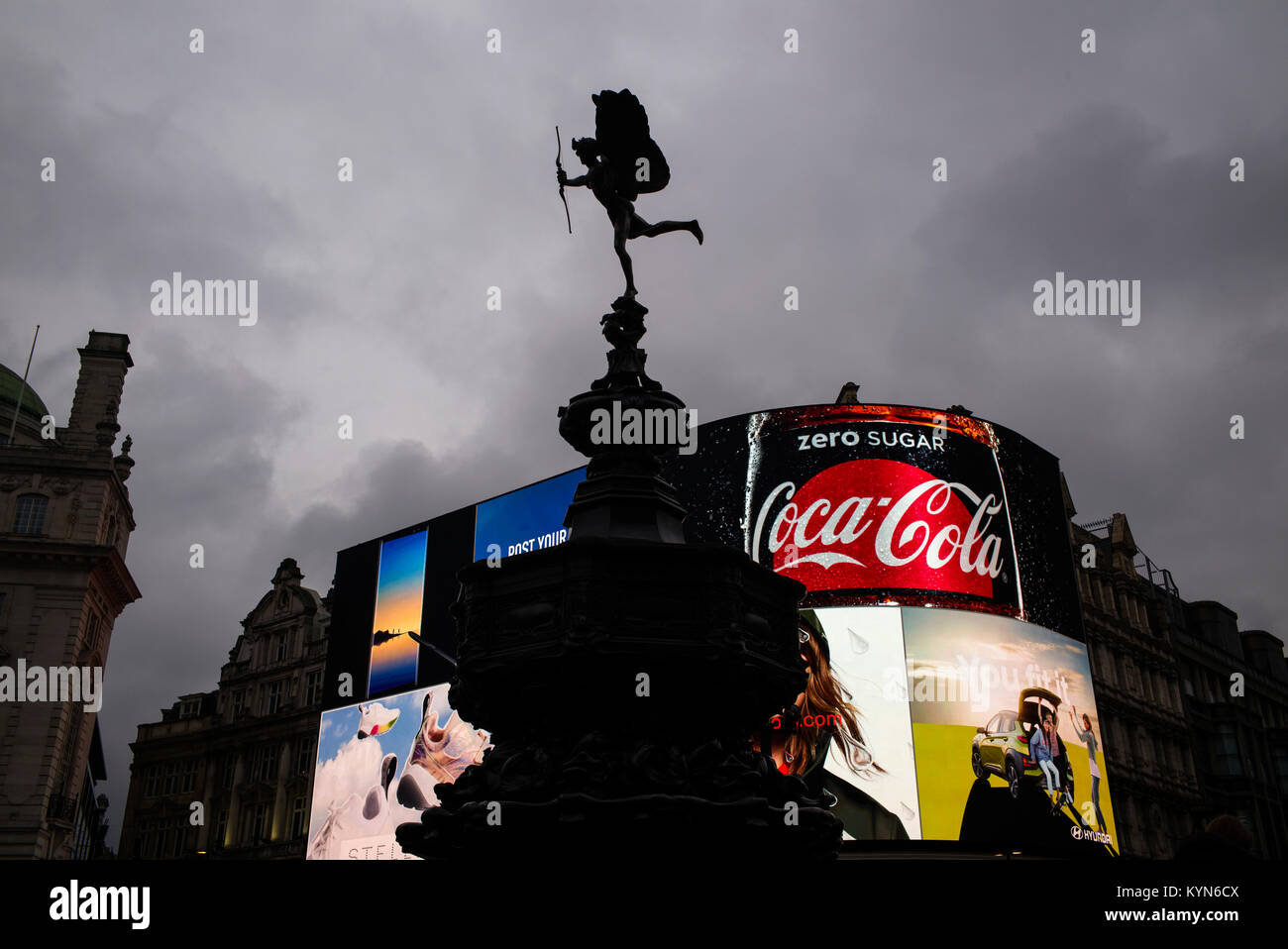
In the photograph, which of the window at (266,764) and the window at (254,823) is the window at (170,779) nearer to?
the window at (266,764)

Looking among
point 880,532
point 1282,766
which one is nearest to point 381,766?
point 880,532

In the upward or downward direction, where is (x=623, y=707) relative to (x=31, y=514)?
downward

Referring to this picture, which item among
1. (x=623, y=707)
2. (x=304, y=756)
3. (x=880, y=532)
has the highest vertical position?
(x=880, y=532)

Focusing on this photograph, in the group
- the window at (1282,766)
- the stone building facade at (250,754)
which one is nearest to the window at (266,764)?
the stone building facade at (250,754)

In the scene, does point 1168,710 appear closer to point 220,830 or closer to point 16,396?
point 220,830

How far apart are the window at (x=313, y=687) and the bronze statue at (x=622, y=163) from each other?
147ft

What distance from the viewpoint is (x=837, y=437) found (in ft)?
94.8

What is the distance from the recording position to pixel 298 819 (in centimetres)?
4641

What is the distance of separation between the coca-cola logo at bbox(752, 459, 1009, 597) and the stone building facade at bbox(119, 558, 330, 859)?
28412 millimetres

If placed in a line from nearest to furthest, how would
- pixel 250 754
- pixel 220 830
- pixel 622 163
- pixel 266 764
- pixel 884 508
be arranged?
pixel 622 163 < pixel 884 508 < pixel 220 830 < pixel 266 764 < pixel 250 754

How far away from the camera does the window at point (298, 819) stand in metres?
45.7

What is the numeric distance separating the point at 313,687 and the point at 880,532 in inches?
1237

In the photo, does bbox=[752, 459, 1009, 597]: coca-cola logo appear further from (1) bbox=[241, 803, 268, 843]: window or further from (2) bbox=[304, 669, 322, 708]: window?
(1) bbox=[241, 803, 268, 843]: window
